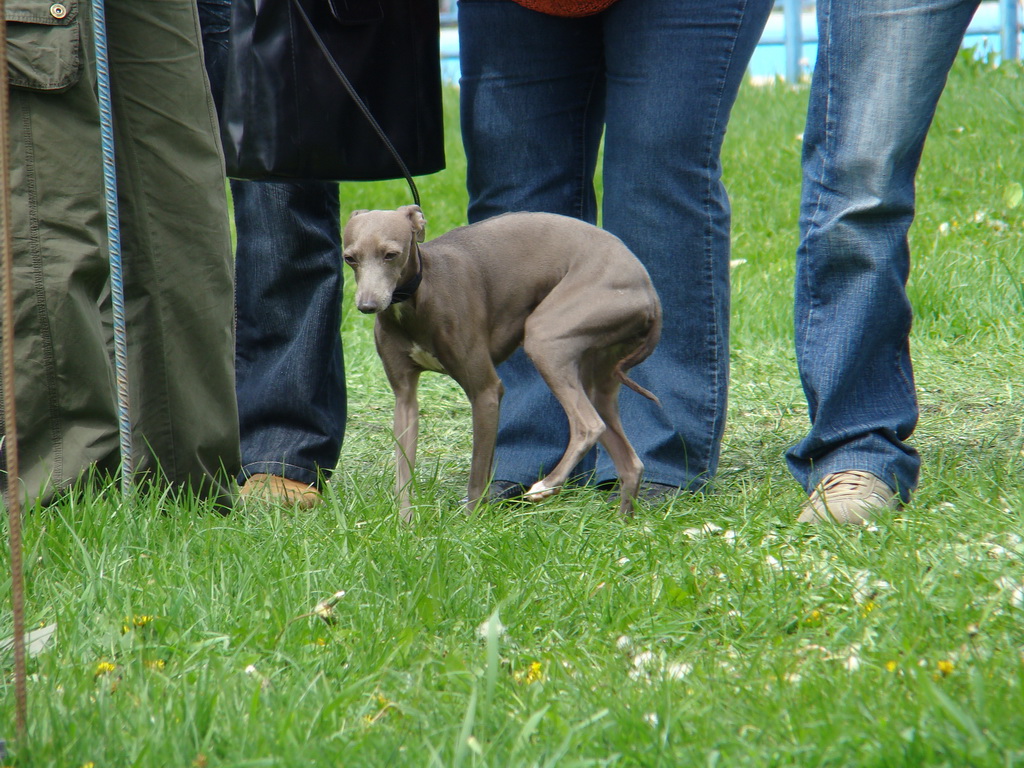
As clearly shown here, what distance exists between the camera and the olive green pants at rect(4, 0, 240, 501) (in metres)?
2.37

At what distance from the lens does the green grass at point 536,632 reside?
1.54 metres

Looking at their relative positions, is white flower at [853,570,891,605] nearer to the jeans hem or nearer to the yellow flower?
the yellow flower

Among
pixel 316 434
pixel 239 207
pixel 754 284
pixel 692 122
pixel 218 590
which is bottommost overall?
pixel 754 284

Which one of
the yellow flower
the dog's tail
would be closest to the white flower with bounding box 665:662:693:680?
the yellow flower

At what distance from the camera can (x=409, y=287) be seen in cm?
253

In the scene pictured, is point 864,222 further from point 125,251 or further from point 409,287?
point 125,251

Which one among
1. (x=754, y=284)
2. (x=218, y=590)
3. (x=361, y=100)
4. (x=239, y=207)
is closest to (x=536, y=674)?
(x=218, y=590)

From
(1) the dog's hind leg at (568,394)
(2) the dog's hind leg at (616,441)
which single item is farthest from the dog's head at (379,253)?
(2) the dog's hind leg at (616,441)

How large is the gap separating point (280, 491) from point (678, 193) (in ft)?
4.43

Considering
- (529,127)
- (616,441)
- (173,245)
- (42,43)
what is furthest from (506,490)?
(42,43)

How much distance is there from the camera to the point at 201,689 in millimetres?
1687

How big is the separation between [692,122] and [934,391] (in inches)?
74.1

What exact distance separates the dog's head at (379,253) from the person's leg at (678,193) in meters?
0.73

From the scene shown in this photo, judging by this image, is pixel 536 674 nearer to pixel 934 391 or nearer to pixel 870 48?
pixel 870 48
